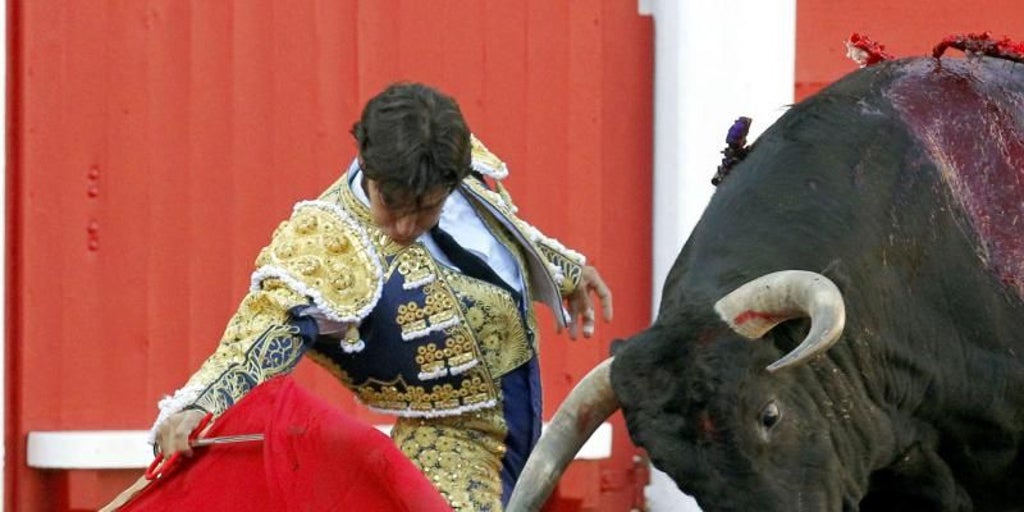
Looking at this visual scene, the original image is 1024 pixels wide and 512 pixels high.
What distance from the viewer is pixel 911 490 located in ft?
15.6

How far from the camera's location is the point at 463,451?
4.86 meters

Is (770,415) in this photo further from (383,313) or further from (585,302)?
(585,302)

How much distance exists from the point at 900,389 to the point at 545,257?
744 millimetres

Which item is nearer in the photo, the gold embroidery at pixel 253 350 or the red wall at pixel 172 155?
the gold embroidery at pixel 253 350

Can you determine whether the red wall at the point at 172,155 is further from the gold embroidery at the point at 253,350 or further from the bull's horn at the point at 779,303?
the bull's horn at the point at 779,303

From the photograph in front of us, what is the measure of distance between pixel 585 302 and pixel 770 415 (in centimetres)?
95

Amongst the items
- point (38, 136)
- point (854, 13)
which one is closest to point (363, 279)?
point (38, 136)

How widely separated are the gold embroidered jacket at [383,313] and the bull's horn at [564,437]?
1.44 feet

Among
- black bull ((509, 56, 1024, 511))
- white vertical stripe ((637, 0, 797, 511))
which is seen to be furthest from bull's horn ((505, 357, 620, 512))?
white vertical stripe ((637, 0, 797, 511))

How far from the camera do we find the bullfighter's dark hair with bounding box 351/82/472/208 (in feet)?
14.7

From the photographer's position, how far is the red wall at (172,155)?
6.75m

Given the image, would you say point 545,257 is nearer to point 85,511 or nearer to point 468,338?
point 468,338

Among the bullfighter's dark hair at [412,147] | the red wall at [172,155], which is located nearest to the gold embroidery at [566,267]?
the bullfighter's dark hair at [412,147]

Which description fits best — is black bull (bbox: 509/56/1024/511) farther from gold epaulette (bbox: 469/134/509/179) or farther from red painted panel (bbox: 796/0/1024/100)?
red painted panel (bbox: 796/0/1024/100)
